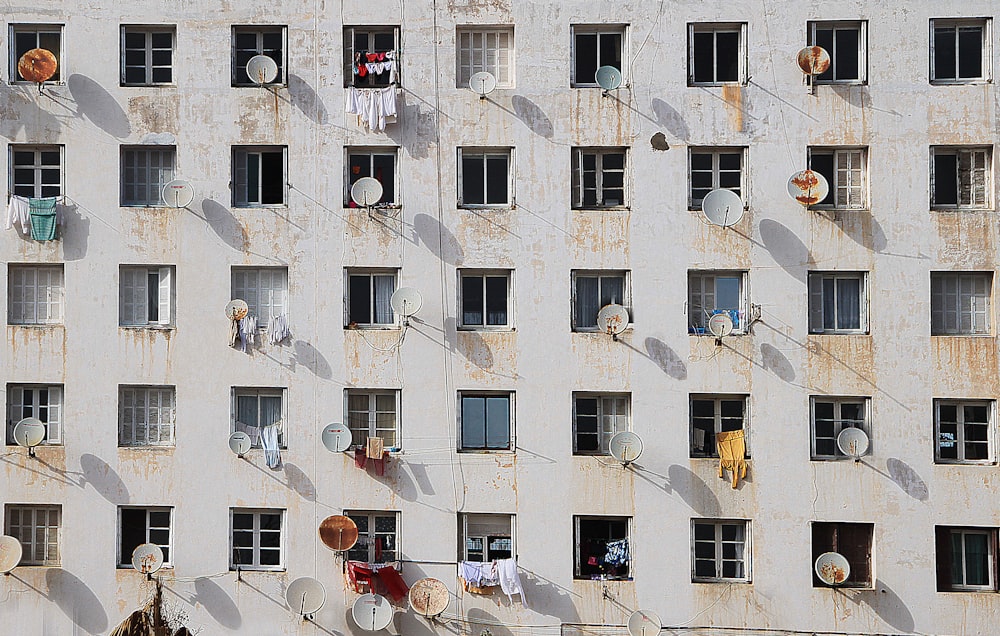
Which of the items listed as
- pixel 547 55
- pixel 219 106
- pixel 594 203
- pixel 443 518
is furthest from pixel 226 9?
pixel 443 518

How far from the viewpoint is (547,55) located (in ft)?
85.6

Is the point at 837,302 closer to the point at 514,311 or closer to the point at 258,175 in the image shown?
the point at 514,311

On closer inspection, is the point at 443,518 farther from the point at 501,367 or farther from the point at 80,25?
the point at 80,25

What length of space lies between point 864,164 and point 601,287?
6683 millimetres

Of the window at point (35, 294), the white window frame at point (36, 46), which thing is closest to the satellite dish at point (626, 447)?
the window at point (35, 294)

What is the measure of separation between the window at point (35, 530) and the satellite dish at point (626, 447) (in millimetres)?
12590

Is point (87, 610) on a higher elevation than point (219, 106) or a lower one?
lower

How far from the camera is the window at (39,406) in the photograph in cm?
2578

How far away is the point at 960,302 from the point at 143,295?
18.8 m

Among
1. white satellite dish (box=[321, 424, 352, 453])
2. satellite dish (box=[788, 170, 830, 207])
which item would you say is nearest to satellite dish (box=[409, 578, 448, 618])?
white satellite dish (box=[321, 424, 352, 453])

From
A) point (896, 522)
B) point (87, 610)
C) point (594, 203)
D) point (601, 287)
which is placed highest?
point (594, 203)

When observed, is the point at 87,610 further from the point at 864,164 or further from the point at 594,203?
the point at 864,164

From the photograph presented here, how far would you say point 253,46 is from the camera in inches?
1043

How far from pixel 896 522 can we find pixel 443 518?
1011 centimetres
